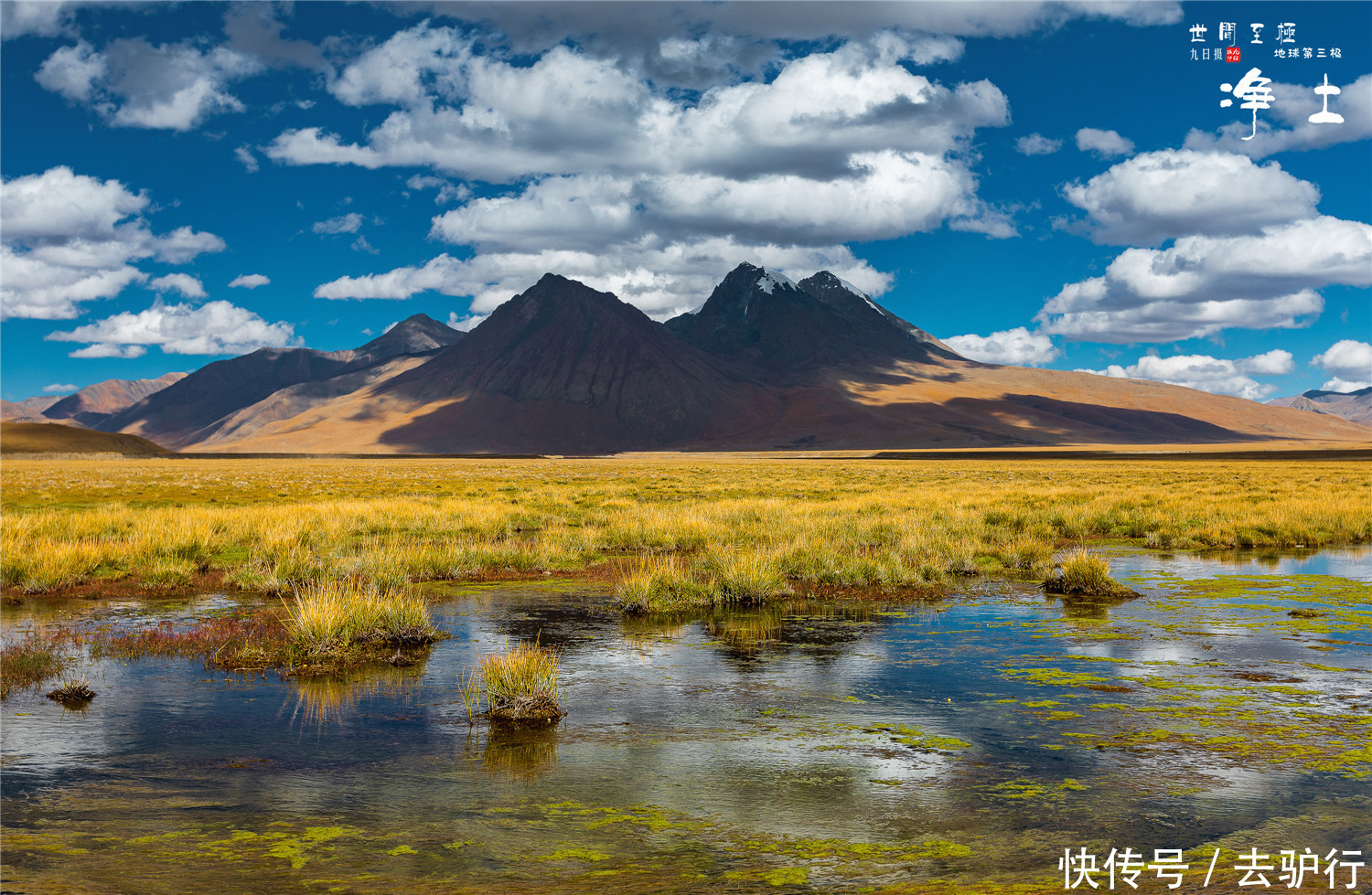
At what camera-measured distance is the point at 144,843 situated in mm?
6211

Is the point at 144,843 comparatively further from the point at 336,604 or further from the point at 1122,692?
the point at 1122,692

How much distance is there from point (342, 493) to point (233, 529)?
20996 mm

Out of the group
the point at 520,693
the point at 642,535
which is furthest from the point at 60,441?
the point at 520,693

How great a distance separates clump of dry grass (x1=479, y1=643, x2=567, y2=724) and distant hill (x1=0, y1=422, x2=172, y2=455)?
7059 inches

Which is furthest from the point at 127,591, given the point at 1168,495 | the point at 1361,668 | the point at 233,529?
the point at 1168,495

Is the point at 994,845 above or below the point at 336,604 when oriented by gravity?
below

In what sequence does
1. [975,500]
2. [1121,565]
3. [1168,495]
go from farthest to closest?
[1168,495]
[975,500]
[1121,565]

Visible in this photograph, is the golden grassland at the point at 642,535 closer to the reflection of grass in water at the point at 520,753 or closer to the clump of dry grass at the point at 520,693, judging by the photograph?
the clump of dry grass at the point at 520,693

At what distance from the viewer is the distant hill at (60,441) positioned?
160375 millimetres

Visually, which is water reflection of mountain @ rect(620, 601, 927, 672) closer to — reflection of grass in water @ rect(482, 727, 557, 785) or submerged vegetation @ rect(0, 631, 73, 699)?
reflection of grass in water @ rect(482, 727, 557, 785)

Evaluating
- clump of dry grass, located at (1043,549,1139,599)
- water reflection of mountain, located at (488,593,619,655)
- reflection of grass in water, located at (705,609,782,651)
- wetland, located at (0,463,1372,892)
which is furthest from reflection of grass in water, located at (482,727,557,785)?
clump of dry grass, located at (1043,549,1139,599)

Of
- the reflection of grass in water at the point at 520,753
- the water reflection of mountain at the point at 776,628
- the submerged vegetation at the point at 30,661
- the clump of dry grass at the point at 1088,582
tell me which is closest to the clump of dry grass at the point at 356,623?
the submerged vegetation at the point at 30,661

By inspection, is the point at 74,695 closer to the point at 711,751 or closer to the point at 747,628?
the point at 711,751

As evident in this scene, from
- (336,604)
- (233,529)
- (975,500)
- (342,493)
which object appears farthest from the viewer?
(342,493)
